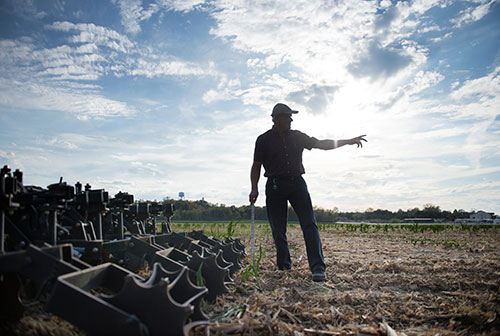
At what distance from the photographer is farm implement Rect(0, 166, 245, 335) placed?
1.87 metres

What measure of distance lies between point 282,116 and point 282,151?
54 cm

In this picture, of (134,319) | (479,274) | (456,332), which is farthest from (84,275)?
(479,274)

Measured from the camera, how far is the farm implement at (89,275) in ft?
6.15

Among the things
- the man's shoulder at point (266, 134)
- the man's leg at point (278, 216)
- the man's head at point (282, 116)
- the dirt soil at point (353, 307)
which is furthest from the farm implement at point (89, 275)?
the man's head at point (282, 116)

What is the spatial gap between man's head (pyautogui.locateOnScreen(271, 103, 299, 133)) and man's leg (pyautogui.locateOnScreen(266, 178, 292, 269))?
2.73ft

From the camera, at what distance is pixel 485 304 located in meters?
3.36

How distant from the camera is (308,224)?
5074 mm

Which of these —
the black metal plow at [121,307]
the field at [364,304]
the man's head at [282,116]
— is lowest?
the field at [364,304]

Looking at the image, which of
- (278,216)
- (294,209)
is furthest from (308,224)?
(278,216)

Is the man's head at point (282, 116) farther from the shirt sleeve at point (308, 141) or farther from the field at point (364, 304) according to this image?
the field at point (364, 304)

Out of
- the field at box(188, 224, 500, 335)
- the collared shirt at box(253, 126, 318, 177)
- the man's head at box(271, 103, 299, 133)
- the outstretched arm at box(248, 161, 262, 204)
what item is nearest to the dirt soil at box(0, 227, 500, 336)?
the field at box(188, 224, 500, 335)

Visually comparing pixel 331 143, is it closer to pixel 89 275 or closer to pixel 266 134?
pixel 266 134

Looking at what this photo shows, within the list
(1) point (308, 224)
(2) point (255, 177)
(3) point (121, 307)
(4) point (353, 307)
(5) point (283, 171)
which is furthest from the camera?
(2) point (255, 177)

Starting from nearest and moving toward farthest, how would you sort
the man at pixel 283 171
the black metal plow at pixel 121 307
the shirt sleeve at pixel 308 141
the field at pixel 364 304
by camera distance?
1. the black metal plow at pixel 121 307
2. the field at pixel 364 304
3. the man at pixel 283 171
4. the shirt sleeve at pixel 308 141
